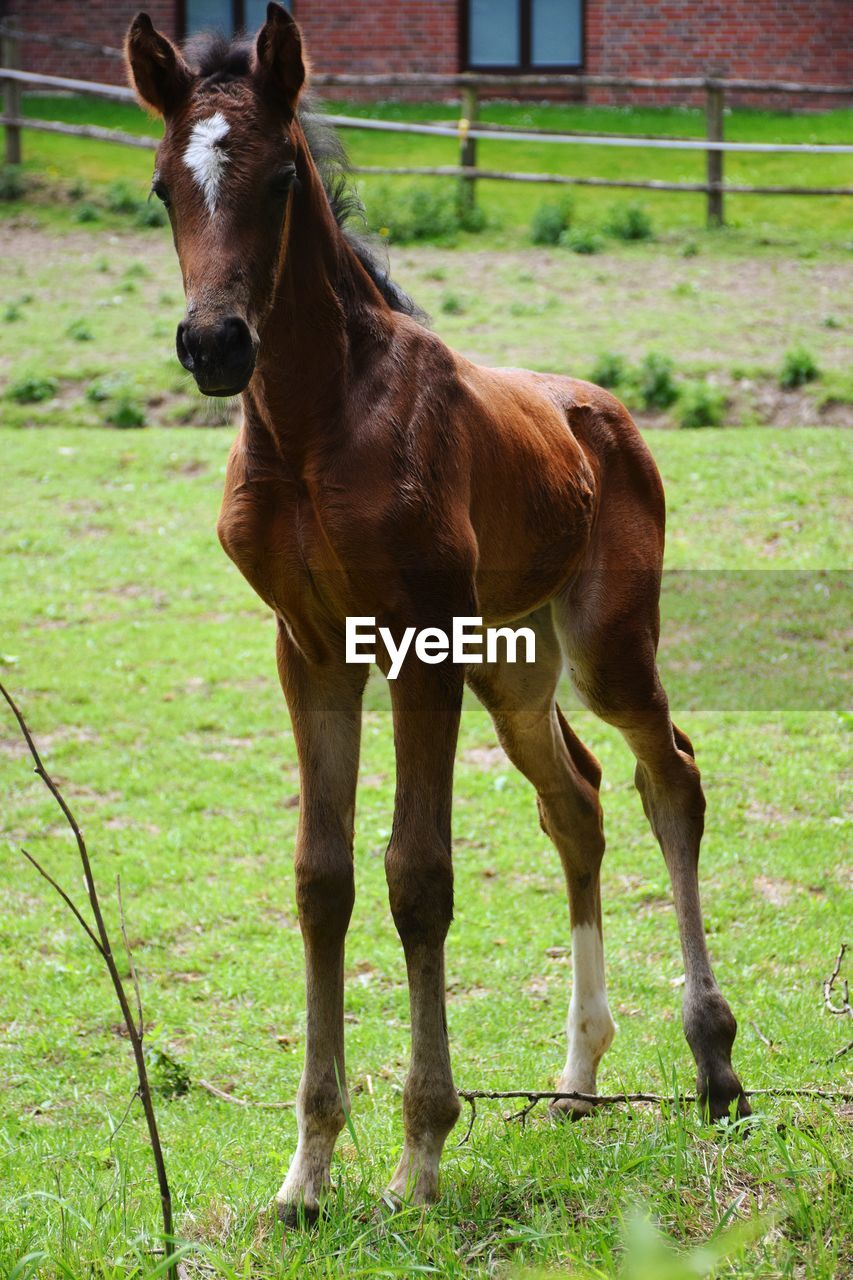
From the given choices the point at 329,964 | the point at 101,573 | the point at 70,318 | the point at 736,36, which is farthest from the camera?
the point at 736,36

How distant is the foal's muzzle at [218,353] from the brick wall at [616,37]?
2086cm

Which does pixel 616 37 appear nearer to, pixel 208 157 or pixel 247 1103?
pixel 247 1103

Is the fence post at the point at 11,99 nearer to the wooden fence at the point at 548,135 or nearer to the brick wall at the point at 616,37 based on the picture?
the wooden fence at the point at 548,135

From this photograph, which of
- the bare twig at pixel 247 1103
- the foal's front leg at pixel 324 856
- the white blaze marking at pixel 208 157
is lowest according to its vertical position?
the bare twig at pixel 247 1103

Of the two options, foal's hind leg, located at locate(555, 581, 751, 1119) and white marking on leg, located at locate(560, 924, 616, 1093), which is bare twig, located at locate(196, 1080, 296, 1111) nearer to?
white marking on leg, located at locate(560, 924, 616, 1093)

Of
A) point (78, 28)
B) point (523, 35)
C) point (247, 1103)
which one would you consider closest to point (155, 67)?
point (247, 1103)

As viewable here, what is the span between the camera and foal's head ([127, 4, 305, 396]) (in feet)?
9.18

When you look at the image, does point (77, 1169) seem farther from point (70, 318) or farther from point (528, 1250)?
point (70, 318)

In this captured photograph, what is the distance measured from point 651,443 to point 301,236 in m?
8.11

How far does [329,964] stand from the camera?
141 inches

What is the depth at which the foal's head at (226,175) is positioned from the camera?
2799 millimetres

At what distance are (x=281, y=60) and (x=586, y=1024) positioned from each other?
112 inches

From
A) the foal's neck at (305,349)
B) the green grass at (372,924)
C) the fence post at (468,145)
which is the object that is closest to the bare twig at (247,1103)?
the green grass at (372,924)

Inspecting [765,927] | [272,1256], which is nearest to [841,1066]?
[765,927]
